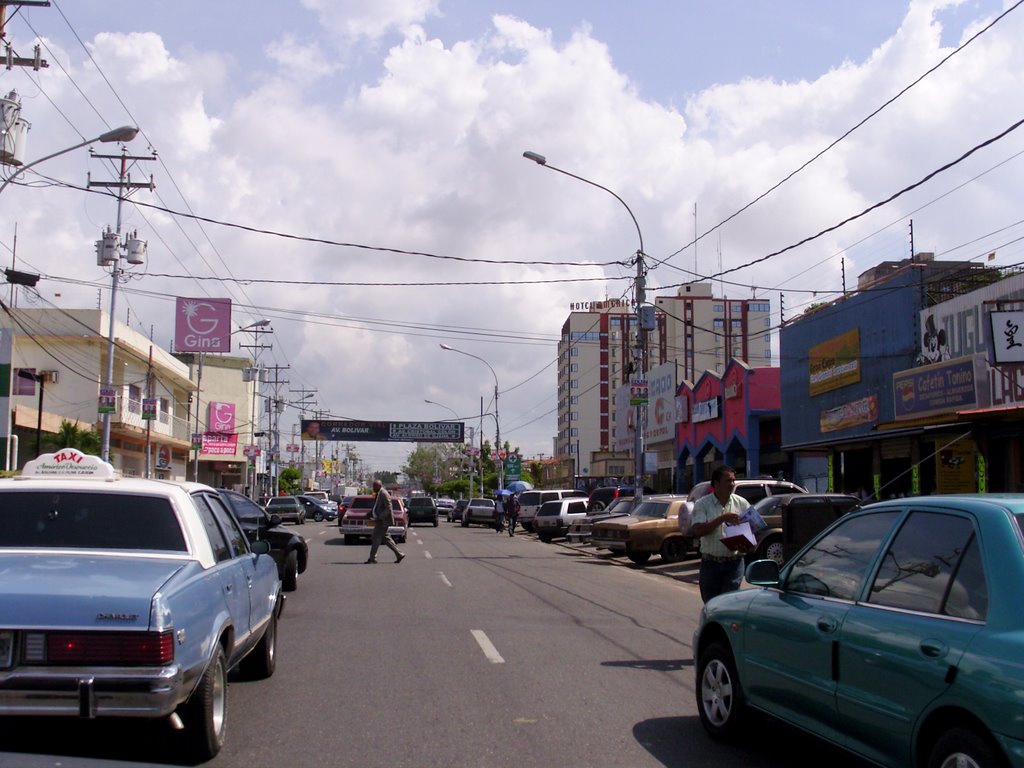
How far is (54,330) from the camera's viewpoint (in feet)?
132

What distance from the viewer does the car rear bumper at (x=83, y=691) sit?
4773 millimetres

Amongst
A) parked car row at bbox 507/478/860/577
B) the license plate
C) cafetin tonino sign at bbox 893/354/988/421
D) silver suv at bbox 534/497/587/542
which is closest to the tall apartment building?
silver suv at bbox 534/497/587/542

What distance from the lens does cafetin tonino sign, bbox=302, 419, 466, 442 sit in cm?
8438

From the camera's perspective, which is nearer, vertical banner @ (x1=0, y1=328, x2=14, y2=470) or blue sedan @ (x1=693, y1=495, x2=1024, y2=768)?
blue sedan @ (x1=693, y1=495, x2=1024, y2=768)

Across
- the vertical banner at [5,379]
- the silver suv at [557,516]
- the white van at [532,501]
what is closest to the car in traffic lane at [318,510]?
the white van at [532,501]

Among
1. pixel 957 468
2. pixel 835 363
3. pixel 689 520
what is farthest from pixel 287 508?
pixel 689 520

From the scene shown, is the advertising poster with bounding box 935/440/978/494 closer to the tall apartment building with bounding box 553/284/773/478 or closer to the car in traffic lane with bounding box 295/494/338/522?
the car in traffic lane with bounding box 295/494/338/522

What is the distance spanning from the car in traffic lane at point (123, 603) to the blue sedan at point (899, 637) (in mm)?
3222

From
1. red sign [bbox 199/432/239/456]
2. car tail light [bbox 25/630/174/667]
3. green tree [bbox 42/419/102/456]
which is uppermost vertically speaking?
red sign [bbox 199/432/239/456]

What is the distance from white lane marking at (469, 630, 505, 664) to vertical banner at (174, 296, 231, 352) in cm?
3542

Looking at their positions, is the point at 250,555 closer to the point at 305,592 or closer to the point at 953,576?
the point at 953,576

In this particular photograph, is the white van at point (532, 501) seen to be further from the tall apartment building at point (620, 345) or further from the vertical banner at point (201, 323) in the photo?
the tall apartment building at point (620, 345)

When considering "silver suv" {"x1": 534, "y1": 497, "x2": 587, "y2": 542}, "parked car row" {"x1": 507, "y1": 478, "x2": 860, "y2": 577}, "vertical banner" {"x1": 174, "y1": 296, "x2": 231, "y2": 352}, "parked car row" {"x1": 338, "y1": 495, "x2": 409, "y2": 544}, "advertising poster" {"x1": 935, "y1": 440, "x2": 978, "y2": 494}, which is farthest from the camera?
"vertical banner" {"x1": 174, "y1": 296, "x2": 231, "y2": 352}

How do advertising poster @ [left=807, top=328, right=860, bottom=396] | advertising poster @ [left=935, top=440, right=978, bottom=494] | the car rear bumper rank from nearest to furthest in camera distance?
the car rear bumper → advertising poster @ [left=935, top=440, right=978, bottom=494] → advertising poster @ [left=807, top=328, right=860, bottom=396]
